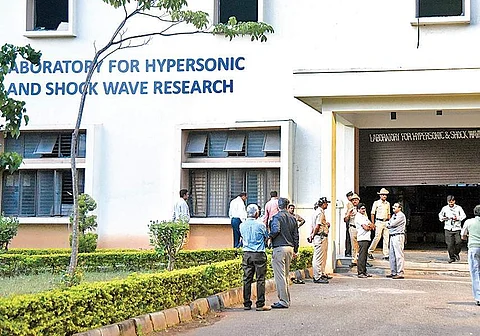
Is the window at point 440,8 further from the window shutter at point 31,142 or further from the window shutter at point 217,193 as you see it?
the window shutter at point 31,142

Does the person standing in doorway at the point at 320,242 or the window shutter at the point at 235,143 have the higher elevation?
the window shutter at the point at 235,143

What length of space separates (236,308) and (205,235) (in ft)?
28.0

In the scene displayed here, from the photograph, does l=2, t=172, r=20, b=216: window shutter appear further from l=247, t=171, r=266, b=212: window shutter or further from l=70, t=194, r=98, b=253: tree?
l=247, t=171, r=266, b=212: window shutter

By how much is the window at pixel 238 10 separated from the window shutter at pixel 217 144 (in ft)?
9.86

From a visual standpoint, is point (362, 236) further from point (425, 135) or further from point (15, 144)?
point (15, 144)

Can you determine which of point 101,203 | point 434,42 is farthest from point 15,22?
point 434,42

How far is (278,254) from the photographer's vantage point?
13.3 meters

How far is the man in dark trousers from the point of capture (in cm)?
1315

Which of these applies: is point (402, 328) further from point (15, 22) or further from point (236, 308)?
point (15, 22)

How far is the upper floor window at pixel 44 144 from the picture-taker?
22656 millimetres

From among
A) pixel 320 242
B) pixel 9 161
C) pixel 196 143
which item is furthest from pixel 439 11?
pixel 9 161

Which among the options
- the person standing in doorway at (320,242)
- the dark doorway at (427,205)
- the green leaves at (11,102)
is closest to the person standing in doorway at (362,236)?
the person standing in doorway at (320,242)

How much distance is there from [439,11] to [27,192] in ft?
38.8

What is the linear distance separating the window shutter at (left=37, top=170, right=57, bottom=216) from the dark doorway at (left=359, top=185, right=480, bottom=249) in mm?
9582
